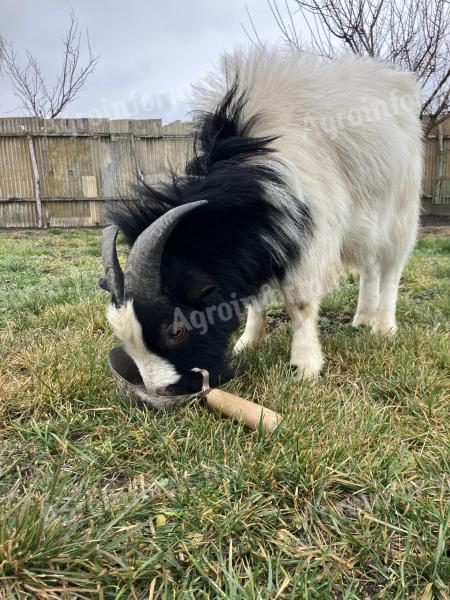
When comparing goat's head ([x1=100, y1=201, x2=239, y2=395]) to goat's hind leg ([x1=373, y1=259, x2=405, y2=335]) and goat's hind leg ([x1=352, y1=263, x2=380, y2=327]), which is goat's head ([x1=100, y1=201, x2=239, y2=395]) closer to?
goat's hind leg ([x1=373, y1=259, x2=405, y2=335])

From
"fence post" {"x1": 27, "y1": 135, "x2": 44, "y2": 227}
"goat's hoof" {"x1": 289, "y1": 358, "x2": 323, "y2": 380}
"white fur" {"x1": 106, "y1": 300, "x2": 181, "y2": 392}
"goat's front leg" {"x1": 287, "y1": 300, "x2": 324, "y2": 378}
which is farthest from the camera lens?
"fence post" {"x1": 27, "y1": 135, "x2": 44, "y2": 227}

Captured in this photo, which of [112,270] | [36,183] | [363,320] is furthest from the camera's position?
[36,183]

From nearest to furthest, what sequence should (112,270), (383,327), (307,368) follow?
(112,270) → (307,368) → (383,327)

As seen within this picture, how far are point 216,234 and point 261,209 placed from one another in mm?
269

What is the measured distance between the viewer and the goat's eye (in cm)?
213

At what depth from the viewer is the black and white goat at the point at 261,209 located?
6.99 feet

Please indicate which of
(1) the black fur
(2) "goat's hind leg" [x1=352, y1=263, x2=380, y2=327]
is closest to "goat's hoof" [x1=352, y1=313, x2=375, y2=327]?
(2) "goat's hind leg" [x1=352, y1=263, x2=380, y2=327]

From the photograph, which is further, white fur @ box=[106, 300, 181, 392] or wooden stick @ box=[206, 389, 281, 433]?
white fur @ box=[106, 300, 181, 392]

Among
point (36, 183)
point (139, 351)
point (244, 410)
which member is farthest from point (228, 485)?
point (36, 183)

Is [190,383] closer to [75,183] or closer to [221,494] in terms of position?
[221,494]

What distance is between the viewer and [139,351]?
6.93 feet

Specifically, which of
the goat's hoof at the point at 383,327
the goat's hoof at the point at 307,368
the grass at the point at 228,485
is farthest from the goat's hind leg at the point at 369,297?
the goat's hoof at the point at 307,368

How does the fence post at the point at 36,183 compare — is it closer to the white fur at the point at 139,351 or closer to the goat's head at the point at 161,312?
the goat's head at the point at 161,312

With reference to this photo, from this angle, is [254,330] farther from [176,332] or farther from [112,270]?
[112,270]
